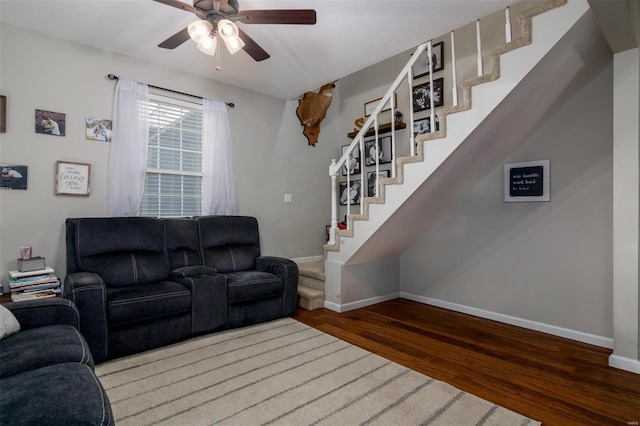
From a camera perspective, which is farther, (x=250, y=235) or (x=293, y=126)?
(x=293, y=126)

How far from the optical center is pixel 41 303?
6.12 ft

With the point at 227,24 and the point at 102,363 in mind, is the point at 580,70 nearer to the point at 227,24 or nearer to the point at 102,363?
the point at 227,24

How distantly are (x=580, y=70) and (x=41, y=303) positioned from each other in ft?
12.9

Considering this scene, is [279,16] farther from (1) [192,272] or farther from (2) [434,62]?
(2) [434,62]

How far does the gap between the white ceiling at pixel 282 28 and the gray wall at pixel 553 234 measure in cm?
123

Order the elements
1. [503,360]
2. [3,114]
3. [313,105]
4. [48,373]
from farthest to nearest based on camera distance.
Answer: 1. [313,105]
2. [3,114]
3. [503,360]
4. [48,373]

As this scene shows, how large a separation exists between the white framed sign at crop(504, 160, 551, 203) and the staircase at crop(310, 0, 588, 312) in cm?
26

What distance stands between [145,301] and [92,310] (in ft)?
1.10

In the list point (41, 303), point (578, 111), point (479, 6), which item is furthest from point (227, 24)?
point (578, 111)

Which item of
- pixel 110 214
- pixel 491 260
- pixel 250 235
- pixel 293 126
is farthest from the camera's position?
pixel 293 126

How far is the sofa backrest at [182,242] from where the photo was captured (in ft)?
10.6

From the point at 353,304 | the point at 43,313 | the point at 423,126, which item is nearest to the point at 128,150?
the point at 43,313

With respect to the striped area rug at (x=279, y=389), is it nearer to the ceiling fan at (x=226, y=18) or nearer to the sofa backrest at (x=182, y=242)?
the sofa backrest at (x=182, y=242)

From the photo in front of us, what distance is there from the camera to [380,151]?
14.8 feet
